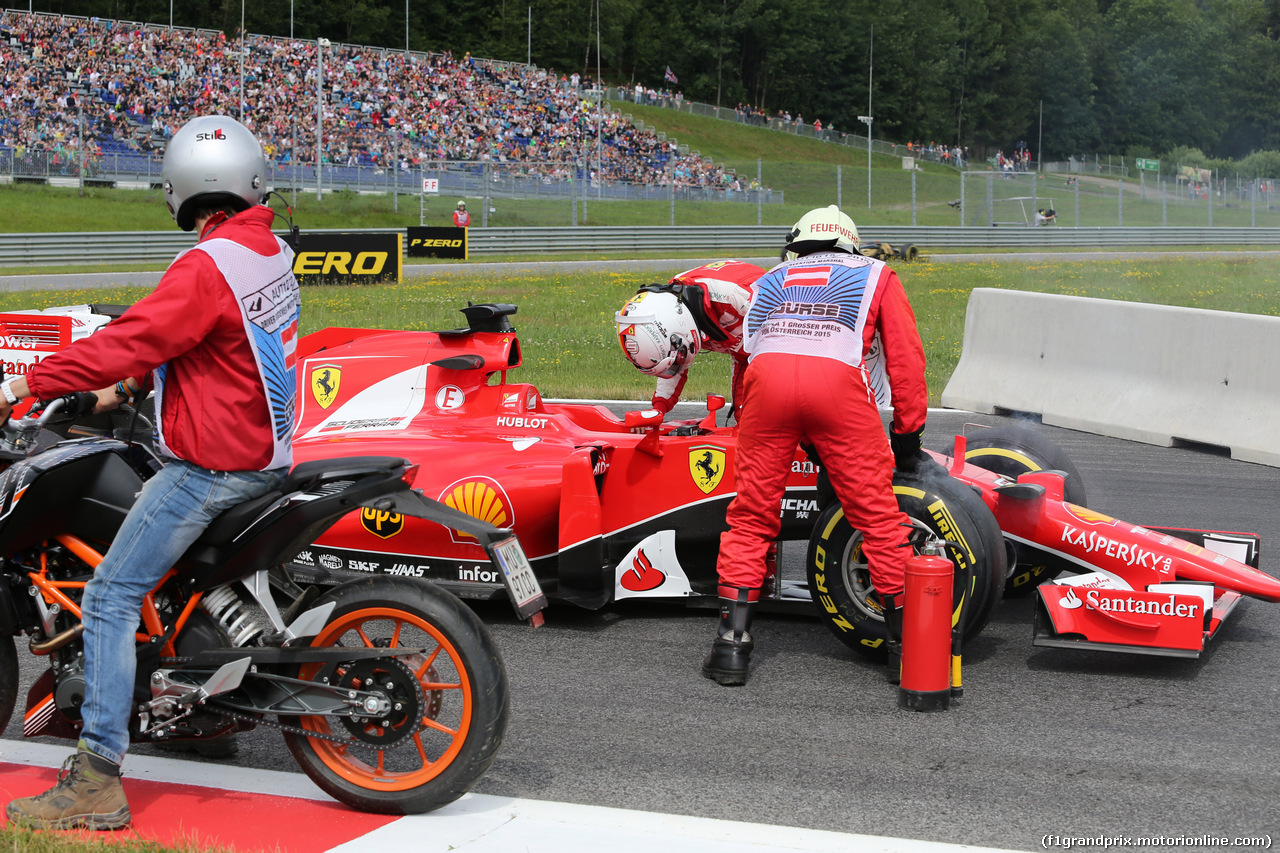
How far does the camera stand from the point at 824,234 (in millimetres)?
4895

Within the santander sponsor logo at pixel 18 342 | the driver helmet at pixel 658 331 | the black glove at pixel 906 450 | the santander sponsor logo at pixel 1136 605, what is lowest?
the santander sponsor logo at pixel 1136 605

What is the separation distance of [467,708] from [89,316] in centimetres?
525

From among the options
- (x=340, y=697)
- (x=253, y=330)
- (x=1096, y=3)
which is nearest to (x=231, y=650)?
(x=340, y=697)

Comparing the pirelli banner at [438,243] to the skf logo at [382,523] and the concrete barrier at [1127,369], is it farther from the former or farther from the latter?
the skf logo at [382,523]

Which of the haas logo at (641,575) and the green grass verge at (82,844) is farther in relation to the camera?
the haas logo at (641,575)

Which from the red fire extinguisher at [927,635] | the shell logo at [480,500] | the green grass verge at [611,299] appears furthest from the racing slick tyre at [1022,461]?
the green grass verge at [611,299]

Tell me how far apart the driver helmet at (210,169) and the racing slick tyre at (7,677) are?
1416mm

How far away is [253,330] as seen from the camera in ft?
10.9

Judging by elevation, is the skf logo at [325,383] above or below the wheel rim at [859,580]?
above

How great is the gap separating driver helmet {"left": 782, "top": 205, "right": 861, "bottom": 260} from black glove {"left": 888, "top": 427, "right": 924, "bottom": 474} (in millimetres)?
757

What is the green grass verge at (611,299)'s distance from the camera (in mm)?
13078

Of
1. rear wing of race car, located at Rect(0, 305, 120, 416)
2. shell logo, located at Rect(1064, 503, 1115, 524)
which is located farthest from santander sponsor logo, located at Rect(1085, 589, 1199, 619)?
rear wing of race car, located at Rect(0, 305, 120, 416)

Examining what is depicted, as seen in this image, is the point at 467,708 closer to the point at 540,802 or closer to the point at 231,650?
the point at 540,802

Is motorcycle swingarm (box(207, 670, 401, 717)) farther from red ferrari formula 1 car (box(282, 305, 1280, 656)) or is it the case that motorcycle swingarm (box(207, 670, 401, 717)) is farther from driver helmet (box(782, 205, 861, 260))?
driver helmet (box(782, 205, 861, 260))
